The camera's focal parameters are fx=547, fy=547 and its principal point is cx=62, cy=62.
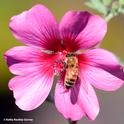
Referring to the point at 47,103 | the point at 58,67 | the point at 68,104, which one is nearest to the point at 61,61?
the point at 58,67

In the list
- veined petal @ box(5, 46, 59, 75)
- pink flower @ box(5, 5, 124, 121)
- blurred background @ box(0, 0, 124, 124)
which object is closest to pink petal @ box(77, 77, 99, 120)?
pink flower @ box(5, 5, 124, 121)

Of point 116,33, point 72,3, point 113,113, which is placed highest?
point 72,3

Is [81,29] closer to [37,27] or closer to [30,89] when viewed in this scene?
[37,27]

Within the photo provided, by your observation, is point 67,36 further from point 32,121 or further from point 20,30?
point 32,121

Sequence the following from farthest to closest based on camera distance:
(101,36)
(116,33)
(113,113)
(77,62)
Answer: (116,33) → (113,113) → (77,62) → (101,36)

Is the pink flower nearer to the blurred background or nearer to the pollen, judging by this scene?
the pollen

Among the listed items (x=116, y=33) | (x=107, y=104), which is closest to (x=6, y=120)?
(x=107, y=104)
